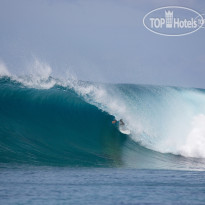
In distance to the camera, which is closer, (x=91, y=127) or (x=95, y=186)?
(x=95, y=186)

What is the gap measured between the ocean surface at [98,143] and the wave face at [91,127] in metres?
0.03

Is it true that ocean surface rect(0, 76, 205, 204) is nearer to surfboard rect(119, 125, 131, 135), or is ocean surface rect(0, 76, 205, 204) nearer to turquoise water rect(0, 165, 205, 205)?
turquoise water rect(0, 165, 205, 205)

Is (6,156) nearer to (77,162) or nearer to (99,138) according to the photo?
(77,162)

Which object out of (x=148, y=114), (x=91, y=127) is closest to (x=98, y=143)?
(x=91, y=127)

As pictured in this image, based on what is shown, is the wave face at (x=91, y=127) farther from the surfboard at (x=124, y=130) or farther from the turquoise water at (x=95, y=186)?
the turquoise water at (x=95, y=186)

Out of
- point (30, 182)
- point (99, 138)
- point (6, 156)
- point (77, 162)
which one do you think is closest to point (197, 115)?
point (99, 138)

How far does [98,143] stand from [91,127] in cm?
126

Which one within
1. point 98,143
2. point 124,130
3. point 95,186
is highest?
point 124,130

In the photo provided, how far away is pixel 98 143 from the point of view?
15.2 m

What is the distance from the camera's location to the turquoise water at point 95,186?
7.73 meters

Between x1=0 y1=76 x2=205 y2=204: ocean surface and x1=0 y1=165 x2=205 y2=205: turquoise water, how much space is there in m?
0.02

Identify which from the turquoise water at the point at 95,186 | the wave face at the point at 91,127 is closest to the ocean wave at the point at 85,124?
the wave face at the point at 91,127

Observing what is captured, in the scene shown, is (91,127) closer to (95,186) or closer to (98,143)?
(98,143)

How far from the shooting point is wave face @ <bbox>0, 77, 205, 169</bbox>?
1331 cm
